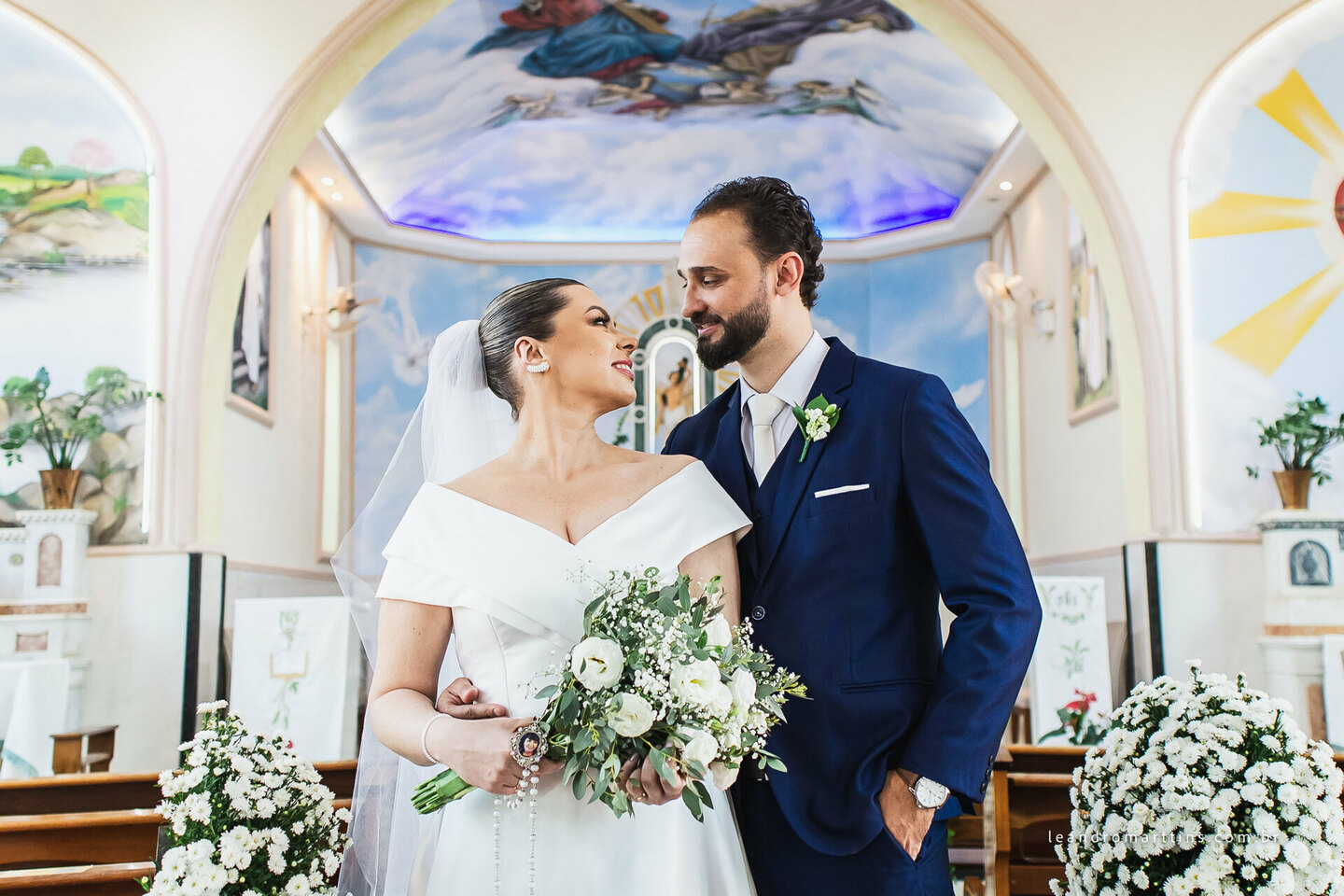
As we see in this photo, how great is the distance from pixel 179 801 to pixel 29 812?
57.6 inches

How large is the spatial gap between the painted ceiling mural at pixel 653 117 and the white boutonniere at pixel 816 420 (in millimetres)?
7114

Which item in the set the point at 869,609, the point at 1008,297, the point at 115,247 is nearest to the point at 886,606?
the point at 869,609

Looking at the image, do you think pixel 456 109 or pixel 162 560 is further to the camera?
pixel 456 109

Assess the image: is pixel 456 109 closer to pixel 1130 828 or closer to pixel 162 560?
pixel 162 560

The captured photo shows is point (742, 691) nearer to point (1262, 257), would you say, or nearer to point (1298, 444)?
point (1298, 444)

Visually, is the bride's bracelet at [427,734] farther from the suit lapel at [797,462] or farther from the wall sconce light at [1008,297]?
the wall sconce light at [1008,297]

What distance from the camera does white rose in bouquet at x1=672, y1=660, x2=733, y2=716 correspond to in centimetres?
165

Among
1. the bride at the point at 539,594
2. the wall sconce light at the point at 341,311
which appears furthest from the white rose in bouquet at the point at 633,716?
the wall sconce light at the point at 341,311

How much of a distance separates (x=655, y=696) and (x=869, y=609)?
66cm

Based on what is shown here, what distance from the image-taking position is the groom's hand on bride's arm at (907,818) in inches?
81.4

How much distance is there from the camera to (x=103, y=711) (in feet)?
18.7

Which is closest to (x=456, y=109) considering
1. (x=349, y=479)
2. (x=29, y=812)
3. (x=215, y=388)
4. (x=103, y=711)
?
(x=349, y=479)

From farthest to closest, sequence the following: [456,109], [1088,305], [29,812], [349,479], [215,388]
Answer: [349,479]
[456,109]
[1088,305]
[215,388]
[29,812]

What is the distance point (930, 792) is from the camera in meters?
2.05
